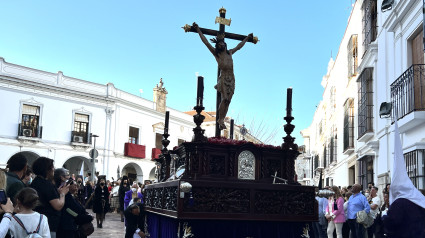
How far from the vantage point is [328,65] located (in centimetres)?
2917

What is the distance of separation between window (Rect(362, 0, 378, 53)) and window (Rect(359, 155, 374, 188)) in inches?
138

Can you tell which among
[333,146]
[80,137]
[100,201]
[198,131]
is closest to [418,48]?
[198,131]

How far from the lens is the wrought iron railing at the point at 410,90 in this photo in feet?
31.3

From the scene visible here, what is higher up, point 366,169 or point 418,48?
point 418,48

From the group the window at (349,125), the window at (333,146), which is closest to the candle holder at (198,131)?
the window at (349,125)

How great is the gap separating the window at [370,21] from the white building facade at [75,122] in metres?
18.8

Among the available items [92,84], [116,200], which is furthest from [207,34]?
[92,84]

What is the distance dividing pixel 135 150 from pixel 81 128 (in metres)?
4.71

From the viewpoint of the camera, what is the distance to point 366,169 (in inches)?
594

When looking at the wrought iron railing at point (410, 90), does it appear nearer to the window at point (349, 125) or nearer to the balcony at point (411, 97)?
the balcony at point (411, 97)

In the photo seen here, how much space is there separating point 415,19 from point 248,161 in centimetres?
618

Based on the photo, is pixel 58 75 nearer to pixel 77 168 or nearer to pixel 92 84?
pixel 92 84

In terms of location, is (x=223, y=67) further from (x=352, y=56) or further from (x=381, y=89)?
(x=352, y=56)

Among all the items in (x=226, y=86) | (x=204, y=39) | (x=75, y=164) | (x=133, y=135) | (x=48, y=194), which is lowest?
(x=48, y=194)
